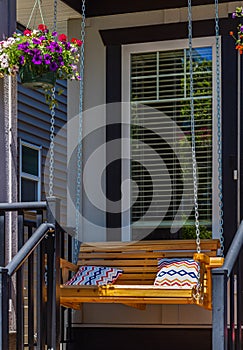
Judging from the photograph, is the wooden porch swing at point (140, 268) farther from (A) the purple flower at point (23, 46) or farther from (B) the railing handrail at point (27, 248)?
(A) the purple flower at point (23, 46)

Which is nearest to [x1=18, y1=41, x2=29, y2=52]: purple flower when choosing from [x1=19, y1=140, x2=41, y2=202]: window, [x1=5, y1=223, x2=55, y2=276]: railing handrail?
[x1=5, y1=223, x2=55, y2=276]: railing handrail

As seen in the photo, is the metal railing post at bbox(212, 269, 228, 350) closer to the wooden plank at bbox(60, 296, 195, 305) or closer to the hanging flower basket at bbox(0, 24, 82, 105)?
the wooden plank at bbox(60, 296, 195, 305)

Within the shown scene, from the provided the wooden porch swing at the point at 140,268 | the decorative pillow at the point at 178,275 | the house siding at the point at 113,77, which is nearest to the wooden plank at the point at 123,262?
the wooden porch swing at the point at 140,268

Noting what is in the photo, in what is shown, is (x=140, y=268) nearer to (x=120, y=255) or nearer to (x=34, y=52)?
(x=120, y=255)

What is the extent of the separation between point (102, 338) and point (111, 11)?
2.86 metres

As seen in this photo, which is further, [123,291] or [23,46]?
[123,291]

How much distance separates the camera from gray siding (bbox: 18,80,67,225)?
8062 mm

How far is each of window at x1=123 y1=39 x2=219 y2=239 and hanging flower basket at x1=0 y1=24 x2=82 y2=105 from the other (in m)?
1.72

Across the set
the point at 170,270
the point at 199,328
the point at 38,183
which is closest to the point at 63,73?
the point at 170,270

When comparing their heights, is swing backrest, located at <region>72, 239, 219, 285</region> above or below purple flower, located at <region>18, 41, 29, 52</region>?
below

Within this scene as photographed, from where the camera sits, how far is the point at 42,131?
8.48 metres

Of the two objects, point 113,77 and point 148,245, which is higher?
point 113,77

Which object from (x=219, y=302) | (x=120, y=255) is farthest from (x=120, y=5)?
(x=219, y=302)

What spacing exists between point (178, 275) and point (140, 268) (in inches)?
29.1
